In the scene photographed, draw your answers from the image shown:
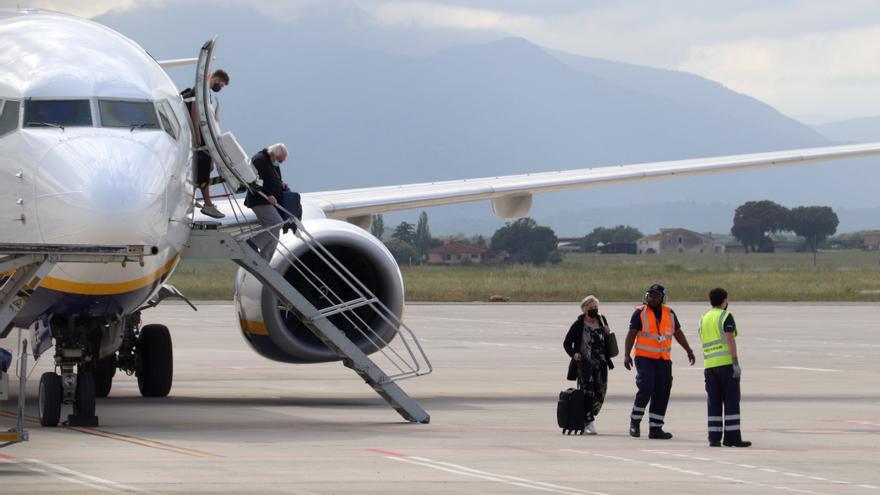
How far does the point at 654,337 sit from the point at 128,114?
556 cm

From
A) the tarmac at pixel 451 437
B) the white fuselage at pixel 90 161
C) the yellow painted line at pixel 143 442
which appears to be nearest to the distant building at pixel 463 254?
the tarmac at pixel 451 437

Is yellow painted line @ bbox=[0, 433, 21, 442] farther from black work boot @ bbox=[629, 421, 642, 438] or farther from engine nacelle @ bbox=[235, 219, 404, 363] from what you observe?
black work boot @ bbox=[629, 421, 642, 438]

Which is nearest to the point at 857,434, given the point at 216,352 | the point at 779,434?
the point at 779,434

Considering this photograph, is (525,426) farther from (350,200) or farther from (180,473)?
(350,200)

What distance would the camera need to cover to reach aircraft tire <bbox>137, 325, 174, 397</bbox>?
1969 cm

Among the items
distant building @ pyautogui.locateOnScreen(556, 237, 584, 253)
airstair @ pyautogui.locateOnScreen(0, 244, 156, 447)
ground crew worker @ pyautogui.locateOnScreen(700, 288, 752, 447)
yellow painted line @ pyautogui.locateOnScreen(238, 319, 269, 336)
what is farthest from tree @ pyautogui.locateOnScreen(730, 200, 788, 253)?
airstair @ pyautogui.locateOnScreen(0, 244, 156, 447)

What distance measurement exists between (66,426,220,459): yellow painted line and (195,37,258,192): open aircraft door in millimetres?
3115

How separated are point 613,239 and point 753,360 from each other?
485 ft

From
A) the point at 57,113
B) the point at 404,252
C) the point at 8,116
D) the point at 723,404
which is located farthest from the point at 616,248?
the point at 8,116

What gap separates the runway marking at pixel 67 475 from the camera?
11094 millimetres

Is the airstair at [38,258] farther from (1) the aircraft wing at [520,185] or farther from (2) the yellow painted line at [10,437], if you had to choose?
(1) the aircraft wing at [520,185]

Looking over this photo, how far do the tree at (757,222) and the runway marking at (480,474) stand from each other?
146202mm

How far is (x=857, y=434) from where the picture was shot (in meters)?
15.5

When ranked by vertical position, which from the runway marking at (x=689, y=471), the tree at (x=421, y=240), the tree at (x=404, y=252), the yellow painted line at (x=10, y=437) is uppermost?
the tree at (x=421, y=240)
